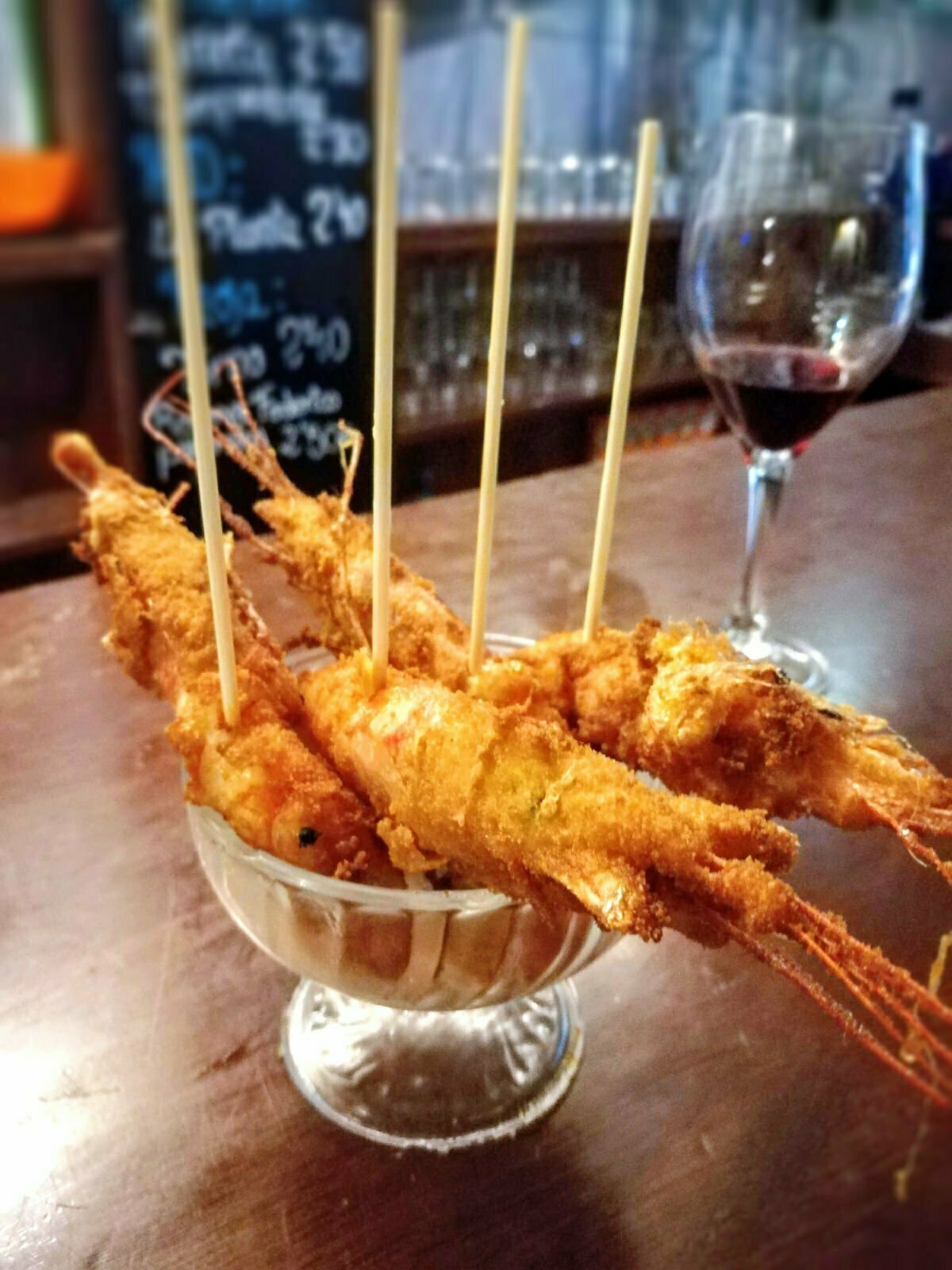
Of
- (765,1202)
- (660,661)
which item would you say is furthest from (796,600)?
(765,1202)

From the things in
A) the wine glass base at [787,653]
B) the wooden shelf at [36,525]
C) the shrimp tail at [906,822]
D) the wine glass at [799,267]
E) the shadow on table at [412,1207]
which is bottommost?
the wooden shelf at [36,525]

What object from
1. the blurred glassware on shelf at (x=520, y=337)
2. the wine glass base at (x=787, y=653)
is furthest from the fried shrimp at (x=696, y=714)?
the blurred glassware on shelf at (x=520, y=337)

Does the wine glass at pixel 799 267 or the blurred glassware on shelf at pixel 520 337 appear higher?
the wine glass at pixel 799 267

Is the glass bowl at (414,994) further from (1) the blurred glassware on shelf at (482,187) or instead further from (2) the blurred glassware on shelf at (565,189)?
(2) the blurred glassware on shelf at (565,189)

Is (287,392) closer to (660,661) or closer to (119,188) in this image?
(119,188)

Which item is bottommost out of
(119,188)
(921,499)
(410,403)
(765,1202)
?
(410,403)

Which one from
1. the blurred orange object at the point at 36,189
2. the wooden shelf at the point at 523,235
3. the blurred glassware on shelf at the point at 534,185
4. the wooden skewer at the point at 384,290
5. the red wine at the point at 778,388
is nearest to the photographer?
the wooden skewer at the point at 384,290
